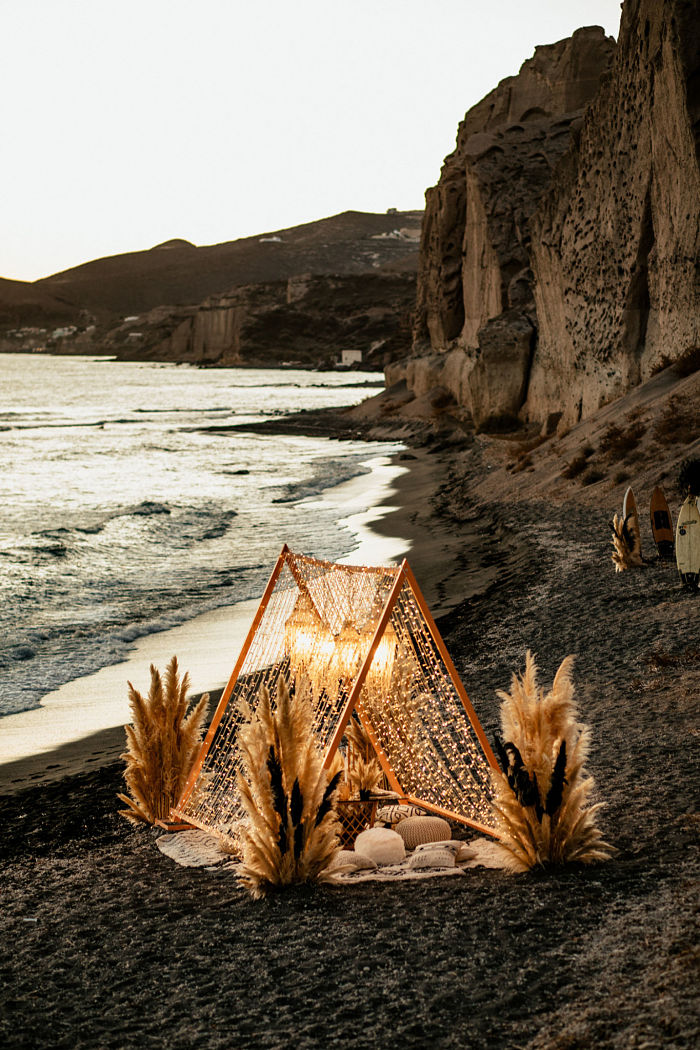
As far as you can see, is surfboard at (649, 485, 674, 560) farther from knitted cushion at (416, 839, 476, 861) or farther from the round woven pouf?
knitted cushion at (416, 839, 476, 861)

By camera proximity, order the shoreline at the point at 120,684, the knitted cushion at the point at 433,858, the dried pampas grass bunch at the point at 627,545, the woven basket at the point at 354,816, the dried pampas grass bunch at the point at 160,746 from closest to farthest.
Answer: the knitted cushion at the point at 433,858 < the woven basket at the point at 354,816 < the dried pampas grass bunch at the point at 160,746 < the shoreline at the point at 120,684 < the dried pampas grass bunch at the point at 627,545

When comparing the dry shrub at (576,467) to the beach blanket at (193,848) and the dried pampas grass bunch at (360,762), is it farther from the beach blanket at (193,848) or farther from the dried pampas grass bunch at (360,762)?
the beach blanket at (193,848)

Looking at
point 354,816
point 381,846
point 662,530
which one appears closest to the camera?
point 381,846

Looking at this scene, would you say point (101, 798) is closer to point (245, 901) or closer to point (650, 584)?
point (245, 901)

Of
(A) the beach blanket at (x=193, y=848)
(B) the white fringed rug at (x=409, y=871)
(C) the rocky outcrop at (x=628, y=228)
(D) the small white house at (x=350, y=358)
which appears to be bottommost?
(A) the beach blanket at (x=193, y=848)

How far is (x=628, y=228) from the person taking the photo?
21.2 metres

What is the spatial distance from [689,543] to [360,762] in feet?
15.7

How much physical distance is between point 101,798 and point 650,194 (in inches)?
684

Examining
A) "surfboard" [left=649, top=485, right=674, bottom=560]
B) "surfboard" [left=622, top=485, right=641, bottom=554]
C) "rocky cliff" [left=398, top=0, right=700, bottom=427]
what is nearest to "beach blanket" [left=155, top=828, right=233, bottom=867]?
"surfboard" [left=622, top=485, right=641, bottom=554]

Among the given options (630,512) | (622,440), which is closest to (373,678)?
(630,512)

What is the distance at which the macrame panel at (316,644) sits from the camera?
535 cm

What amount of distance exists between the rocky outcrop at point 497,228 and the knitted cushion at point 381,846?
944 inches

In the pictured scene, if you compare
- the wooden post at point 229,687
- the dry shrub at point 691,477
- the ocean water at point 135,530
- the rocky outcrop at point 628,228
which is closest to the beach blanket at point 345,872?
the wooden post at point 229,687

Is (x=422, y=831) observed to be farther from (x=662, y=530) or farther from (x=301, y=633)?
(x=662, y=530)
